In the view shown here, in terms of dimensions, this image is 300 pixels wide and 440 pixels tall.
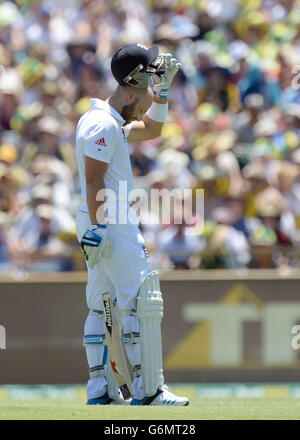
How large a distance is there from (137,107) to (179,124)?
5.18m

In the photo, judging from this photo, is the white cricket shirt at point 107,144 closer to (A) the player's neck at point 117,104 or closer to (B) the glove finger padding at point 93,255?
(A) the player's neck at point 117,104

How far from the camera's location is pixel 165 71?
Answer: 6.63 m

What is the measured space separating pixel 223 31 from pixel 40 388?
539 centimetres

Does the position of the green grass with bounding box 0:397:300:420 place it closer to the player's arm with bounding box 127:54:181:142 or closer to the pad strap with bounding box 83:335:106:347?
the pad strap with bounding box 83:335:106:347

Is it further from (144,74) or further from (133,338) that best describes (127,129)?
(133,338)

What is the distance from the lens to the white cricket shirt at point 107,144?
6102mm

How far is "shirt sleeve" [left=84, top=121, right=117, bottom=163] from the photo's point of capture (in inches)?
240

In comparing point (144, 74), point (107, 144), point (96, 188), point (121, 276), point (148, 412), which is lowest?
point (148, 412)

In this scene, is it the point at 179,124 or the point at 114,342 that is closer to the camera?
the point at 114,342

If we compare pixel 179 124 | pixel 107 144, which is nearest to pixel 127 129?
pixel 107 144

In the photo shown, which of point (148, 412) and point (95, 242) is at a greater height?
point (95, 242)

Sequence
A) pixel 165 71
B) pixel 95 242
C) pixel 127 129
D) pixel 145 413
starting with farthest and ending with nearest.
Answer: pixel 127 129 → pixel 165 71 → pixel 95 242 → pixel 145 413

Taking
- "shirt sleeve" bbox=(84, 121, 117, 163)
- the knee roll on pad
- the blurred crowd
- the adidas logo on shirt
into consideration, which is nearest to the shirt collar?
"shirt sleeve" bbox=(84, 121, 117, 163)
